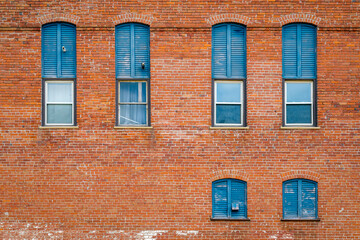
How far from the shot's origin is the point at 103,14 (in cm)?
877

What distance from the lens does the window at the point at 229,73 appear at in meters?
8.88

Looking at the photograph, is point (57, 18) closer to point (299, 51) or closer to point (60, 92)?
point (60, 92)

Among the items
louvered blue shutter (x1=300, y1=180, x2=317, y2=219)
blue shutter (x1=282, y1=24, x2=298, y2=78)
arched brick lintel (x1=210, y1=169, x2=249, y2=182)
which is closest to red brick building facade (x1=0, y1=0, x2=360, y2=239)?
arched brick lintel (x1=210, y1=169, x2=249, y2=182)

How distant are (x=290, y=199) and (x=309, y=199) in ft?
1.85

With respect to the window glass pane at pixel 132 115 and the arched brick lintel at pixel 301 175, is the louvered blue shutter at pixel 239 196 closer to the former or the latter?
the arched brick lintel at pixel 301 175

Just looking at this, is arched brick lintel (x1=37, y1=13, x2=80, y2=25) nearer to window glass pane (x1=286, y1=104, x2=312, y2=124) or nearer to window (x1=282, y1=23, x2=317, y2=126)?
window (x1=282, y1=23, x2=317, y2=126)

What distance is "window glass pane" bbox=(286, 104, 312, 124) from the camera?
8.86 m

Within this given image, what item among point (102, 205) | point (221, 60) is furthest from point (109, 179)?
point (221, 60)

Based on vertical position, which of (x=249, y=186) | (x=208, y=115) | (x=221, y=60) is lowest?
(x=249, y=186)

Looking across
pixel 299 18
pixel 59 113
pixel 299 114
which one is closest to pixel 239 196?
pixel 299 114

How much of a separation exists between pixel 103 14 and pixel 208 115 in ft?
14.5

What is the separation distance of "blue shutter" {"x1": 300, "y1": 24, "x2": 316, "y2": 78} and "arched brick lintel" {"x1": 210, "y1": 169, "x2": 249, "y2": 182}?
139 inches

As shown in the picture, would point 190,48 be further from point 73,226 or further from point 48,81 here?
point 73,226

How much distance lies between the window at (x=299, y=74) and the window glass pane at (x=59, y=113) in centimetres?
659
